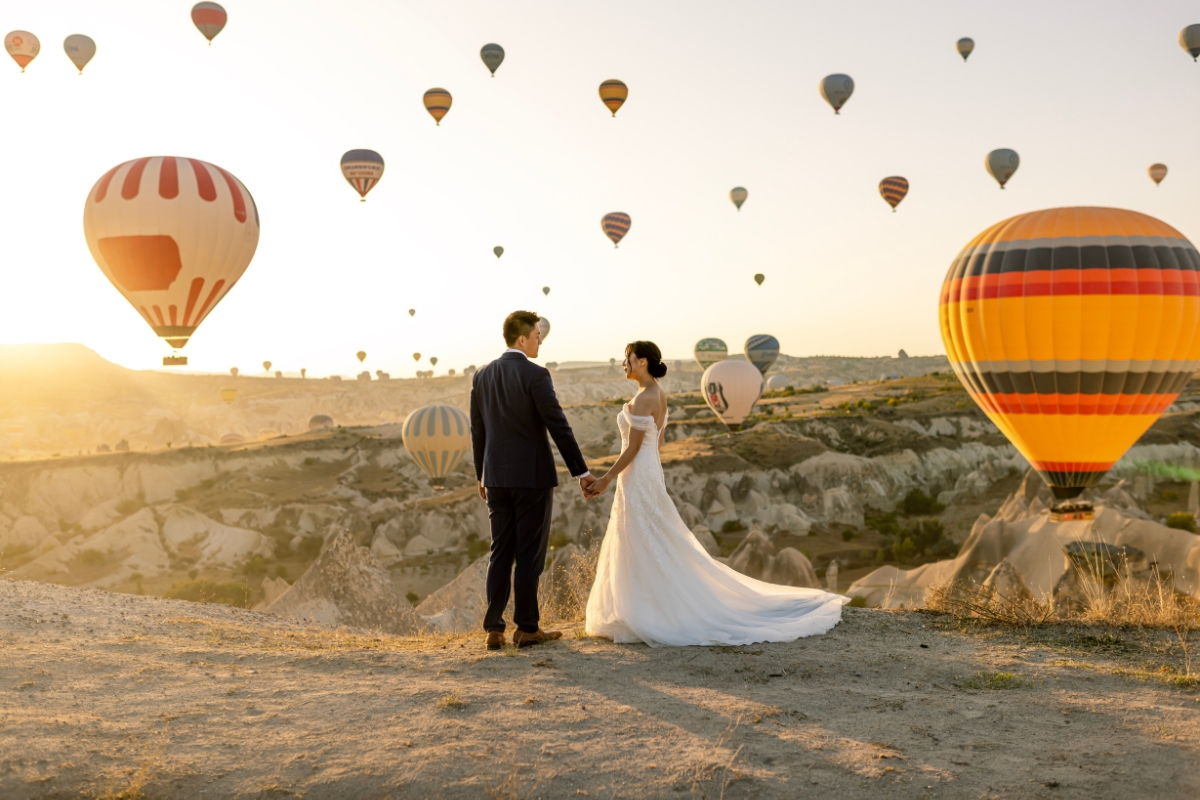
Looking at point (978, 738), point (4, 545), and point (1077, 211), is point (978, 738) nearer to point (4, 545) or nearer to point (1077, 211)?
point (1077, 211)

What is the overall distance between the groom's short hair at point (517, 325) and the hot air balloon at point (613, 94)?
127ft

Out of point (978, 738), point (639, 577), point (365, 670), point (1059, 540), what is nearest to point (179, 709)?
point (365, 670)

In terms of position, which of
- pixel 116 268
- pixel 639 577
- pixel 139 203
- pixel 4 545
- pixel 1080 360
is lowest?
pixel 4 545

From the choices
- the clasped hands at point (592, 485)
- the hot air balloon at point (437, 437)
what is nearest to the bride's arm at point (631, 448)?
the clasped hands at point (592, 485)

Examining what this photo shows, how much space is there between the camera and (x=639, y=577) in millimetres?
6121

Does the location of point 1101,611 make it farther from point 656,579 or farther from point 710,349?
point 710,349

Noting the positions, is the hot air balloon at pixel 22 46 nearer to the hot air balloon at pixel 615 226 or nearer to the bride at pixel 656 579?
the hot air balloon at pixel 615 226

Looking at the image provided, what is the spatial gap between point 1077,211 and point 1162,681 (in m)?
13.3

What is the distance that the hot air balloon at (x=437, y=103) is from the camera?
136 ft

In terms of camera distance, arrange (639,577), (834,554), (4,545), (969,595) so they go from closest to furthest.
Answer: (639,577)
(969,595)
(834,554)
(4,545)

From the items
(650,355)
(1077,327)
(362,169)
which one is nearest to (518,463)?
(650,355)

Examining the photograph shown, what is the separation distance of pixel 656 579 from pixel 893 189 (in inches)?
1839

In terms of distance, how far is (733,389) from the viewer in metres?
50.5

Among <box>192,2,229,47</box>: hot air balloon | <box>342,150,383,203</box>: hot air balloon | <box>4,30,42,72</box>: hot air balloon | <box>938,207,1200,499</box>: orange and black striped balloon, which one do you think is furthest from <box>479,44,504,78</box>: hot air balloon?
<box>938,207,1200,499</box>: orange and black striped balloon
